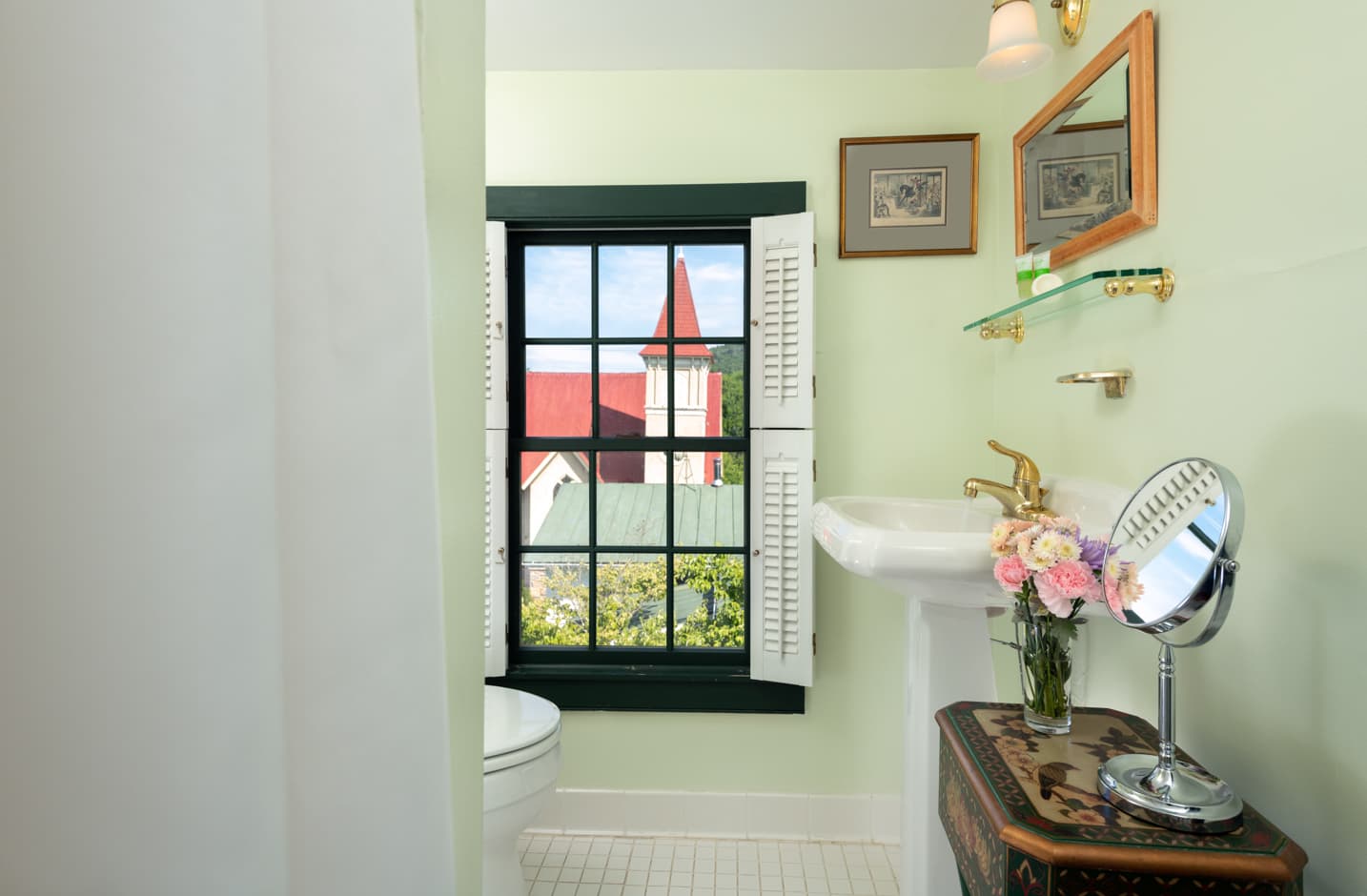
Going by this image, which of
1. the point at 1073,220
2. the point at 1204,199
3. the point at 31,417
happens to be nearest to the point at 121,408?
the point at 31,417

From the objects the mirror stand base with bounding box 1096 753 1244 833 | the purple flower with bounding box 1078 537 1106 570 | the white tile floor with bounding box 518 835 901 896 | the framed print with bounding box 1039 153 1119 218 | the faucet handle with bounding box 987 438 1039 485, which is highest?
the framed print with bounding box 1039 153 1119 218

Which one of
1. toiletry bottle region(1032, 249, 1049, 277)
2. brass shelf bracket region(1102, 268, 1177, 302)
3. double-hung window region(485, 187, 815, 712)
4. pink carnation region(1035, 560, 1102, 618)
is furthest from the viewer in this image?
double-hung window region(485, 187, 815, 712)

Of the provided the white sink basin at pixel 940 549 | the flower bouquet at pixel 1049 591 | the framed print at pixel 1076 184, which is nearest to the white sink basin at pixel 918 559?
the white sink basin at pixel 940 549

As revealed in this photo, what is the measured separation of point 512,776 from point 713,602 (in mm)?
907

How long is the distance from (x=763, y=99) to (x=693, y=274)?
0.54 meters

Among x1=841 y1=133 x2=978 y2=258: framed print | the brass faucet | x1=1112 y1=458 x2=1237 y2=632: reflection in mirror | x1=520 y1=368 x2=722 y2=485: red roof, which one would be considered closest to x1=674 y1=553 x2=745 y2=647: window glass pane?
x1=520 y1=368 x2=722 y2=485: red roof

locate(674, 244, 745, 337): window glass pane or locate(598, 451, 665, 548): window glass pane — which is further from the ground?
locate(674, 244, 745, 337): window glass pane

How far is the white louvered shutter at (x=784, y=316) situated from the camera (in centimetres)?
207

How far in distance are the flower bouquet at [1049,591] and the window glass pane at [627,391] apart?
1335mm

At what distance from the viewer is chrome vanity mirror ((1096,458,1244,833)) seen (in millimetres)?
770

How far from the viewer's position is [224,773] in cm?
20

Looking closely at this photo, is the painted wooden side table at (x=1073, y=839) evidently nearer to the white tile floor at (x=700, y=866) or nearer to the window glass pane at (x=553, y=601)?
the white tile floor at (x=700, y=866)

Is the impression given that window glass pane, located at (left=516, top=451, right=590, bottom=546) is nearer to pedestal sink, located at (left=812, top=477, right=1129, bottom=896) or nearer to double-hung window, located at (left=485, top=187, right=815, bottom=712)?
double-hung window, located at (left=485, top=187, right=815, bottom=712)

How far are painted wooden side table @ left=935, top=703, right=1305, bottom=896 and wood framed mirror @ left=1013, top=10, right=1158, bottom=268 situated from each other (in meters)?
0.94
